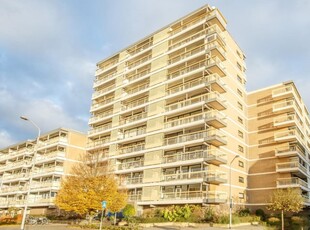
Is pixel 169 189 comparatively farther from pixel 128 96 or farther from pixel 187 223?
pixel 128 96

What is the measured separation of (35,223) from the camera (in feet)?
153

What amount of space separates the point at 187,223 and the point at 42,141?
45.7 meters

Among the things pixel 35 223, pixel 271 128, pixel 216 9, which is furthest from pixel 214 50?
pixel 35 223

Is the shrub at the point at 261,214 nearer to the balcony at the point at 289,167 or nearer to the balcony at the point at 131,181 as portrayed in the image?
the balcony at the point at 289,167

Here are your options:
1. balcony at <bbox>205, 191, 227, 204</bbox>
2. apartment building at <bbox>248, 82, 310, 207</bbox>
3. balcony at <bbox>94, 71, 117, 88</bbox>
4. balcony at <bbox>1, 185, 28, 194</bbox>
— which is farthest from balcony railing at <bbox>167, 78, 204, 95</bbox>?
balcony at <bbox>1, 185, 28, 194</bbox>

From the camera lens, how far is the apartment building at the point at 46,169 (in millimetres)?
62031

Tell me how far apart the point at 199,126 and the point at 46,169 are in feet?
119

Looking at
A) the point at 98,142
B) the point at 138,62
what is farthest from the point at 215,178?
the point at 98,142

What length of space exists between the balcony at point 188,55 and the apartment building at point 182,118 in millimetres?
161

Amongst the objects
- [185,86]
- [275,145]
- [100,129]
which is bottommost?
[275,145]

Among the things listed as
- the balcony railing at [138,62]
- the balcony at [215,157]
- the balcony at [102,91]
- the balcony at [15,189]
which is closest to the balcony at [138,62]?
the balcony railing at [138,62]

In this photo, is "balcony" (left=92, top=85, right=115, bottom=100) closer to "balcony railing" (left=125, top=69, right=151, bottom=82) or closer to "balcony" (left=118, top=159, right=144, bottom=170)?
"balcony railing" (left=125, top=69, right=151, bottom=82)

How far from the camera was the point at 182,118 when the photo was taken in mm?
46500

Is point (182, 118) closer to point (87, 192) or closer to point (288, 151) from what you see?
point (288, 151)
